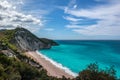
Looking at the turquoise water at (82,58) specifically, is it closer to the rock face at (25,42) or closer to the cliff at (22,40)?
the rock face at (25,42)

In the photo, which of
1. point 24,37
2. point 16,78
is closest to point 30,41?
point 24,37

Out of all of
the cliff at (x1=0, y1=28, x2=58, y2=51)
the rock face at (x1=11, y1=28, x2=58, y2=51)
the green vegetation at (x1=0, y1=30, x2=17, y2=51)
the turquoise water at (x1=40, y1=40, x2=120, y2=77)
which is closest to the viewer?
the green vegetation at (x1=0, y1=30, x2=17, y2=51)

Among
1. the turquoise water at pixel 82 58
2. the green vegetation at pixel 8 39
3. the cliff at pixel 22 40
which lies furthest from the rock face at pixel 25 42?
the turquoise water at pixel 82 58

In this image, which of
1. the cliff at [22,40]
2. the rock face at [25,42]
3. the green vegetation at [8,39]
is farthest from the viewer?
the rock face at [25,42]

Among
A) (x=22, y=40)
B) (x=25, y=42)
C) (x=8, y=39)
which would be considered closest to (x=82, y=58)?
(x=8, y=39)

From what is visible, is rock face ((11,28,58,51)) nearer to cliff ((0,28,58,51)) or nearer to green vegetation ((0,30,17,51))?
cliff ((0,28,58,51))

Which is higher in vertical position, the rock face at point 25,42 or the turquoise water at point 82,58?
the rock face at point 25,42

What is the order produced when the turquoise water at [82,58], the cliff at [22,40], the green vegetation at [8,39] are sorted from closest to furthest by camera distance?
the green vegetation at [8,39], the turquoise water at [82,58], the cliff at [22,40]

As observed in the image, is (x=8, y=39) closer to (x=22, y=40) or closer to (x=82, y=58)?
(x=22, y=40)

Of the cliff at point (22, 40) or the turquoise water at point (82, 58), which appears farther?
the cliff at point (22, 40)

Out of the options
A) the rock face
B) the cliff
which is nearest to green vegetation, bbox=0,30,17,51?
the cliff

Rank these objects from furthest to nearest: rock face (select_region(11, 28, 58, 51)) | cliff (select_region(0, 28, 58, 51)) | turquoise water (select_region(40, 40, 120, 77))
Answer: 1. rock face (select_region(11, 28, 58, 51))
2. cliff (select_region(0, 28, 58, 51))
3. turquoise water (select_region(40, 40, 120, 77))
